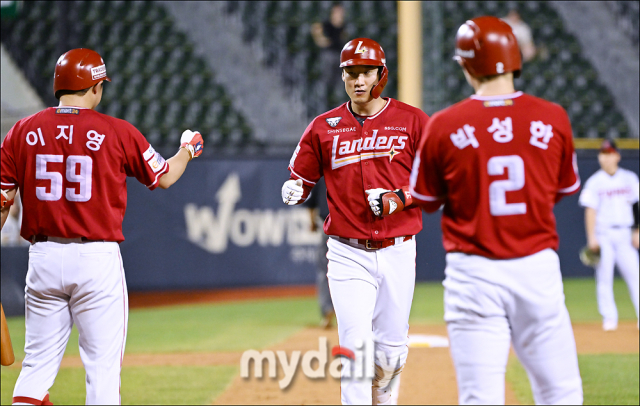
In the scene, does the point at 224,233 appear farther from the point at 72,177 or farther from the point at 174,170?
the point at 72,177

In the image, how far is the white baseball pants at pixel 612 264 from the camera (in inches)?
322

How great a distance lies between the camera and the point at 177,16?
14977 millimetres

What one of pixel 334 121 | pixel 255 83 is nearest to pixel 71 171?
pixel 334 121

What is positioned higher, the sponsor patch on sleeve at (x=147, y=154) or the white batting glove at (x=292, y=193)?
the sponsor patch on sleeve at (x=147, y=154)

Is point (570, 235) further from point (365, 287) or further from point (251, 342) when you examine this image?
point (365, 287)

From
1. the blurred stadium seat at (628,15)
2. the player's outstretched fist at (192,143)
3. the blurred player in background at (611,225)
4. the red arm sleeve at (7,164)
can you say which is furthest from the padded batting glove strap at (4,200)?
the blurred stadium seat at (628,15)

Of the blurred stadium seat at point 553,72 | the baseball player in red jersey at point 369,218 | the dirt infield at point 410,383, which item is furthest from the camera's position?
the blurred stadium seat at point 553,72

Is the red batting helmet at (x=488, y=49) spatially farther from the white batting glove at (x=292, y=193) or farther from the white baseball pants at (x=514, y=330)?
the white batting glove at (x=292, y=193)

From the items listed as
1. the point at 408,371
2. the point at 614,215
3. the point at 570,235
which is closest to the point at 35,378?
the point at 408,371

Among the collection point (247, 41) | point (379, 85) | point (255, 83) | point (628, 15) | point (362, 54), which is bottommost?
point (379, 85)

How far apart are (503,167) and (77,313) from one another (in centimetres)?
221

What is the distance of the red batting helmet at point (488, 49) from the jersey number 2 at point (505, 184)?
36 centimetres

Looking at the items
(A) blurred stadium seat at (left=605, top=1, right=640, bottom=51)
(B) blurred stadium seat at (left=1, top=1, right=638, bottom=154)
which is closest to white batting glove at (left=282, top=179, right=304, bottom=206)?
(B) blurred stadium seat at (left=1, top=1, right=638, bottom=154)

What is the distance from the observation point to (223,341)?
814cm
